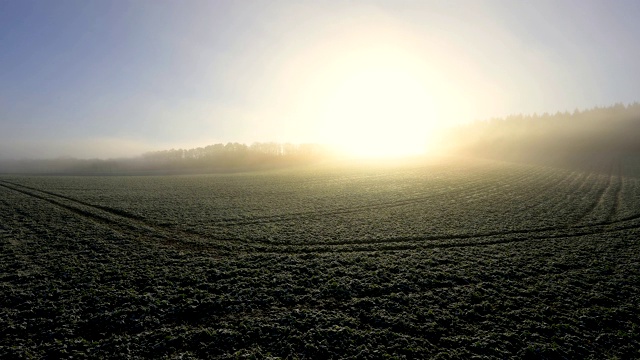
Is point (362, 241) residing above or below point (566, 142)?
below

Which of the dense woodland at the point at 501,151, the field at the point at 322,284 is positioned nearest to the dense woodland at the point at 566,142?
the dense woodland at the point at 501,151

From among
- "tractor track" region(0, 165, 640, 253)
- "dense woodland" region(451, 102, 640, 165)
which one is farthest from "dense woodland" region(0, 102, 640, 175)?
"tractor track" region(0, 165, 640, 253)

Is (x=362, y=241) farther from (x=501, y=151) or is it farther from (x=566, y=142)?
(x=566, y=142)

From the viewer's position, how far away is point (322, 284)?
1239cm

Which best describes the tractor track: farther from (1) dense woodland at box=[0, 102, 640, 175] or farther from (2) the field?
(1) dense woodland at box=[0, 102, 640, 175]

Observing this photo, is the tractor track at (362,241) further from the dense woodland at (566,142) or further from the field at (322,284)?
the dense woodland at (566,142)

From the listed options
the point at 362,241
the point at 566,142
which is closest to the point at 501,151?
the point at 566,142

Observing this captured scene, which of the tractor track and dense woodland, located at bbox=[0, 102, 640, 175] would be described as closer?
the tractor track

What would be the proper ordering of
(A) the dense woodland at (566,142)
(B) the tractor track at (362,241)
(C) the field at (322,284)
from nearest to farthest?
(C) the field at (322,284) < (B) the tractor track at (362,241) < (A) the dense woodland at (566,142)

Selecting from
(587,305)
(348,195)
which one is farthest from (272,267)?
(348,195)

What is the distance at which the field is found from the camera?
340 inches

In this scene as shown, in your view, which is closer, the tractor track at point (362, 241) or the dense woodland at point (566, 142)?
the tractor track at point (362, 241)

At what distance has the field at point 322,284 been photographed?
8.65 metres

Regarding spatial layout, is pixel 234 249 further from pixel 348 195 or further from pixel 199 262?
pixel 348 195
